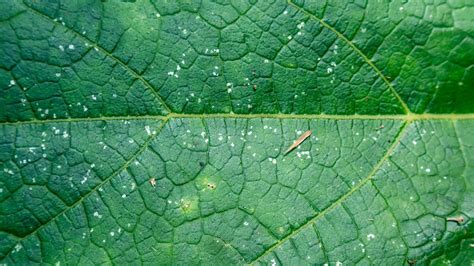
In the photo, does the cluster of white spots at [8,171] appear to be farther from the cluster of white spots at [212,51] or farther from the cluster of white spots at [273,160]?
the cluster of white spots at [273,160]

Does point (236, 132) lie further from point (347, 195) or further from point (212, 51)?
point (347, 195)

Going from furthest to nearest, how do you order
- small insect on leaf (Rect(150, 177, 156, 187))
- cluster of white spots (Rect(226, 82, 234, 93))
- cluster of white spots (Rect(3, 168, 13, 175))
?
cluster of white spots (Rect(226, 82, 234, 93)), small insect on leaf (Rect(150, 177, 156, 187)), cluster of white spots (Rect(3, 168, 13, 175))

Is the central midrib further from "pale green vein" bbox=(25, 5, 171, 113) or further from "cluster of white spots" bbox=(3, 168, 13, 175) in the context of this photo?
"cluster of white spots" bbox=(3, 168, 13, 175)

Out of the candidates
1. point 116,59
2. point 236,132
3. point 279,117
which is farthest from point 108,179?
point 279,117

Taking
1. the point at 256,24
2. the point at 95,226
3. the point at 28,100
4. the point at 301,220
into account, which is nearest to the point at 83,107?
the point at 28,100

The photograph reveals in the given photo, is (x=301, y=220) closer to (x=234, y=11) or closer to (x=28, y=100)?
(x=234, y=11)

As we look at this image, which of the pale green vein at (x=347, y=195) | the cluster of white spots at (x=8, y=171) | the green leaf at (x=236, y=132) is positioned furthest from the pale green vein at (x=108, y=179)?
the pale green vein at (x=347, y=195)

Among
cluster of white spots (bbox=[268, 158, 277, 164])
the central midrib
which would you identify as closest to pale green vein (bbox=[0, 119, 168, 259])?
the central midrib

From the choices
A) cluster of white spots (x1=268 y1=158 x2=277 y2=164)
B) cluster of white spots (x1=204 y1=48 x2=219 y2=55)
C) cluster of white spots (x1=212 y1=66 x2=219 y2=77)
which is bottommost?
cluster of white spots (x1=268 y1=158 x2=277 y2=164)
